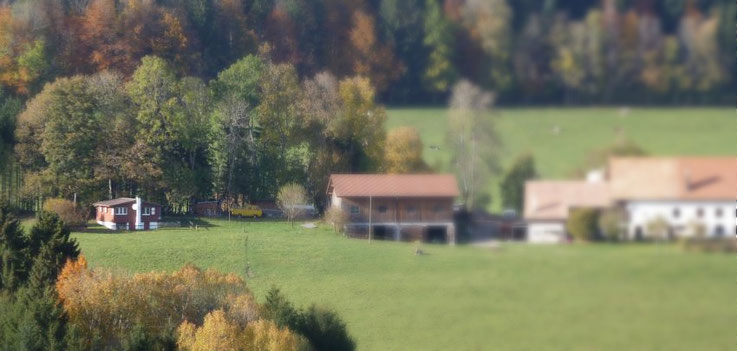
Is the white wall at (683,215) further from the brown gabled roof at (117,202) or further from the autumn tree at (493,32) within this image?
the brown gabled roof at (117,202)

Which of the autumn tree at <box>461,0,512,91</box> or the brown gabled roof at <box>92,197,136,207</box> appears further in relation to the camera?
the brown gabled roof at <box>92,197,136,207</box>

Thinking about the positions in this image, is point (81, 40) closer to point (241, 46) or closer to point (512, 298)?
point (241, 46)

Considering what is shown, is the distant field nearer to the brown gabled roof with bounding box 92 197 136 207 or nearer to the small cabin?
the small cabin

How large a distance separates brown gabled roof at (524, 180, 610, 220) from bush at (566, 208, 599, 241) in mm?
40

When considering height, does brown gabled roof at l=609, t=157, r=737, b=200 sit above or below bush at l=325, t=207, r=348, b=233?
above

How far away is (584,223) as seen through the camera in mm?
7238

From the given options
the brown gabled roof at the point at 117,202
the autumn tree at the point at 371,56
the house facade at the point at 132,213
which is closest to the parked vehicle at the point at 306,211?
the autumn tree at the point at 371,56

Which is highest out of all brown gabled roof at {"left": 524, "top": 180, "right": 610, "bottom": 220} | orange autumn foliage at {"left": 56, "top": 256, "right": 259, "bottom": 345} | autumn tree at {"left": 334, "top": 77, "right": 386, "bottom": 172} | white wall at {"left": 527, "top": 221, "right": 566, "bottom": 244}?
autumn tree at {"left": 334, "top": 77, "right": 386, "bottom": 172}

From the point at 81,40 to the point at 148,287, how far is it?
2.98 m

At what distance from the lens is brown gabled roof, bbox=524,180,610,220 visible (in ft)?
23.2

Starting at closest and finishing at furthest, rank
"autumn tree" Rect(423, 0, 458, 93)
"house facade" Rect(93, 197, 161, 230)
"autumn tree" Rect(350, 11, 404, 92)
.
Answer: "autumn tree" Rect(423, 0, 458, 93) → "autumn tree" Rect(350, 11, 404, 92) → "house facade" Rect(93, 197, 161, 230)

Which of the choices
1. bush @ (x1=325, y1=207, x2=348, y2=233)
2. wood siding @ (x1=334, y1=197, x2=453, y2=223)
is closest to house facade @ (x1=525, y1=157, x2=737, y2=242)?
wood siding @ (x1=334, y1=197, x2=453, y2=223)

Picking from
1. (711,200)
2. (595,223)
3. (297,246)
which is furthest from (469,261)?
(297,246)

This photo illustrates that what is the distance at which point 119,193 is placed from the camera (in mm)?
13453
